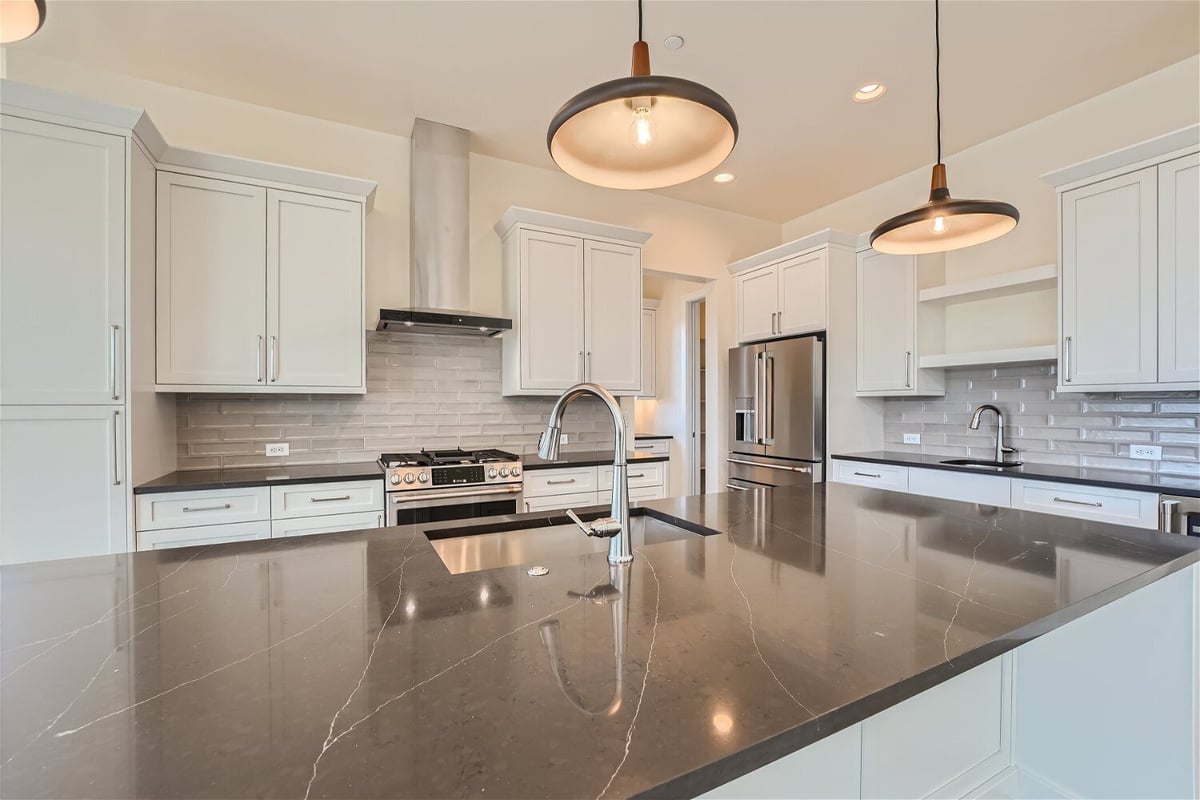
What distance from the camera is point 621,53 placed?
2568mm

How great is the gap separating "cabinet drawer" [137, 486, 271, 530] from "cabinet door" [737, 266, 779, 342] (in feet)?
11.3

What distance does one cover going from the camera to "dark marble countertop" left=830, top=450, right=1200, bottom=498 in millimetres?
2244

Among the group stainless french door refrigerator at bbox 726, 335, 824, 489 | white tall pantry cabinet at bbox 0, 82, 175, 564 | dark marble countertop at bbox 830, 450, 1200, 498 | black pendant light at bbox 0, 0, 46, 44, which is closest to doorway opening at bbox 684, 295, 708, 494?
stainless french door refrigerator at bbox 726, 335, 824, 489

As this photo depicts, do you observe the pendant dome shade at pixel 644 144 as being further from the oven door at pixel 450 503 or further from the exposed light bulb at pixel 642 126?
the oven door at pixel 450 503

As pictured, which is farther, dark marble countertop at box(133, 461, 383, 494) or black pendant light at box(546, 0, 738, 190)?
dark marble countertop at box(133, 461, 383, 494)

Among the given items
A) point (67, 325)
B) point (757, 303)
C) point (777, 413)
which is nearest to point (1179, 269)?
point (777, 413)

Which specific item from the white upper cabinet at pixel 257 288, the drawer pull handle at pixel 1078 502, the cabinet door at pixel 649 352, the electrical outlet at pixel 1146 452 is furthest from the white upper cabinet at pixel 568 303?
the electrical outlet at pixel 1146 452

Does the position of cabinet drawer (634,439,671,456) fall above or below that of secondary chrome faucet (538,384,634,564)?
below

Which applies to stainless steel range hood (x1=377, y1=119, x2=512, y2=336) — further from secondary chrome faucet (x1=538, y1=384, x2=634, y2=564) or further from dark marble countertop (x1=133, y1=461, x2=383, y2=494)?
secondary chrome faucet (x1=538, y1=384, x2=634, y2=564)

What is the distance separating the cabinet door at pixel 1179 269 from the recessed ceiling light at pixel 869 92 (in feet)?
4.14

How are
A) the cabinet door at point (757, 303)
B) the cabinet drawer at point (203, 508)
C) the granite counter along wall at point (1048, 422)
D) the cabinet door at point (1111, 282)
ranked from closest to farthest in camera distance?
the cabinet drawer at point (203, 508) → the cabinet door at point (1111, 282) → the granite counter along wall at point (1048, 422) → the cabinet door at point (757, 303)

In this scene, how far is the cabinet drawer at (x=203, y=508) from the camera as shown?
223 centimetres

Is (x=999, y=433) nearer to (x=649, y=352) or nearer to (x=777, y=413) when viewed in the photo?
(x=777, y=413)

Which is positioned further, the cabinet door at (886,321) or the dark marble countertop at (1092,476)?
the cabinet door at (886,321)
